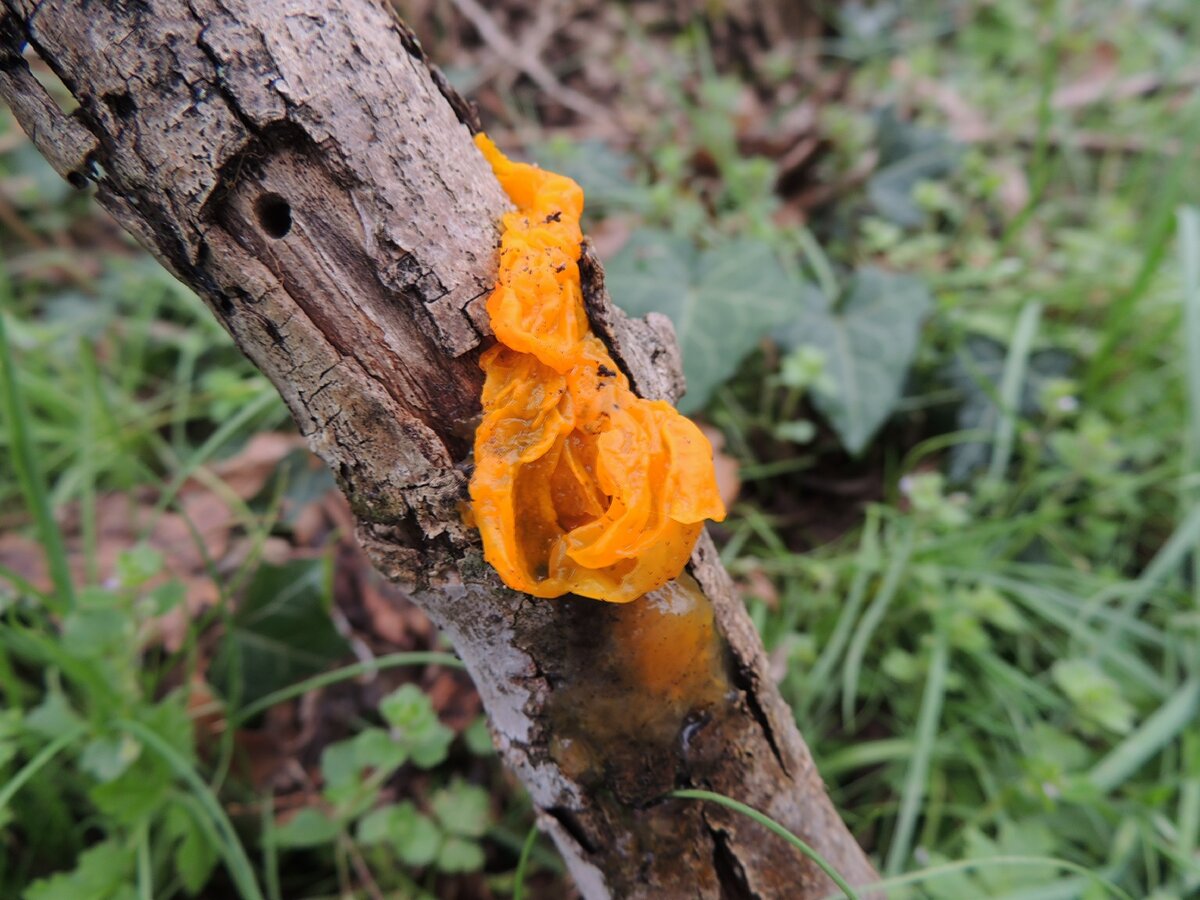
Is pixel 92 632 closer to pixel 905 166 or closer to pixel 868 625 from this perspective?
pixel 868 625

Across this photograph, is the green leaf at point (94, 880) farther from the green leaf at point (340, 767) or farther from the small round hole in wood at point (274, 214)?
the small round hole in wood at point (274, 214)

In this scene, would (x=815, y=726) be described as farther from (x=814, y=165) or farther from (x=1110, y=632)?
(x=814, y=165)

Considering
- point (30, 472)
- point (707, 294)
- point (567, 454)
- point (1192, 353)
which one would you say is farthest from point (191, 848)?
point (1192, 353)

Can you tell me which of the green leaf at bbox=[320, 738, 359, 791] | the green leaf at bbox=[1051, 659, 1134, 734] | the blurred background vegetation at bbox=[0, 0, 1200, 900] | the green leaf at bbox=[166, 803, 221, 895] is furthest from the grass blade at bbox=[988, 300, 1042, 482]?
the green leaf at bbox=[166, 803, 221, 895]

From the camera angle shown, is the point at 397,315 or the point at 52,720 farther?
the point at 52,720

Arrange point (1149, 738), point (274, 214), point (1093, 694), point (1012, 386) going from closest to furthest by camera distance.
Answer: point (274, 214)
point (1093, 694)
point (1149, 738)
point (1012, 386)

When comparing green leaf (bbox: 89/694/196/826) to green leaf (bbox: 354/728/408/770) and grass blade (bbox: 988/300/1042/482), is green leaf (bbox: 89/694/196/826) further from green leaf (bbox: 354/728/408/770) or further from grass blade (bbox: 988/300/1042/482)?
grass blade (bbox: 988/300/1042/482)

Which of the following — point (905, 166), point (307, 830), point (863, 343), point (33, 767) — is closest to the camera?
point (33, 767)
